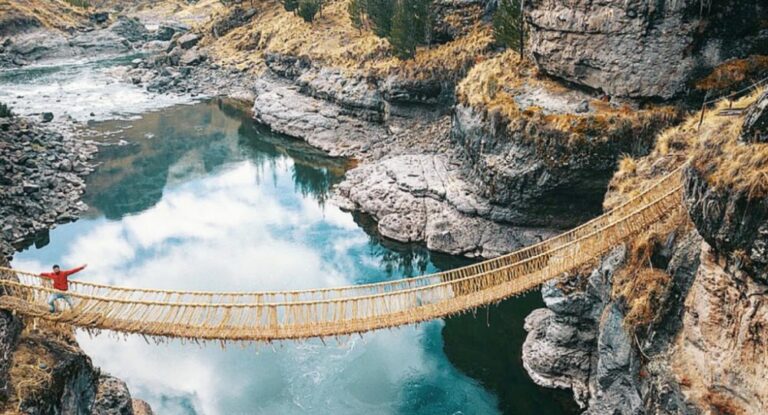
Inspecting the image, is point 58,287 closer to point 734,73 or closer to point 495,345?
point 495,345

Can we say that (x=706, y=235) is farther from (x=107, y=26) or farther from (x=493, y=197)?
(x=107, y=26)

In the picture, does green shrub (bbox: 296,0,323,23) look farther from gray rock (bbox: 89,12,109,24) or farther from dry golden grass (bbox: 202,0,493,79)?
gray rock (bbox: 89,12,109,24)

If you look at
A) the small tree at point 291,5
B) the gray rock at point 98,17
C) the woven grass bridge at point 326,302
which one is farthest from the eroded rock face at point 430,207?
the gray rock at point 98,17

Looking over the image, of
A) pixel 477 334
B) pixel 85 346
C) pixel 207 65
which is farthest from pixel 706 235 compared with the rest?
pixel 207 65

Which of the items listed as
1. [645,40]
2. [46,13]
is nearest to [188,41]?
[46,13]

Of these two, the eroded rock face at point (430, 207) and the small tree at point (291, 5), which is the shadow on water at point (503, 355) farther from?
the small tree at point (291, 5)

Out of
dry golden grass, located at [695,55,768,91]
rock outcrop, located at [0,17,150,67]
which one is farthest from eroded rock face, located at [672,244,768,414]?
rock outcrop, located at [0,17,150,67]
